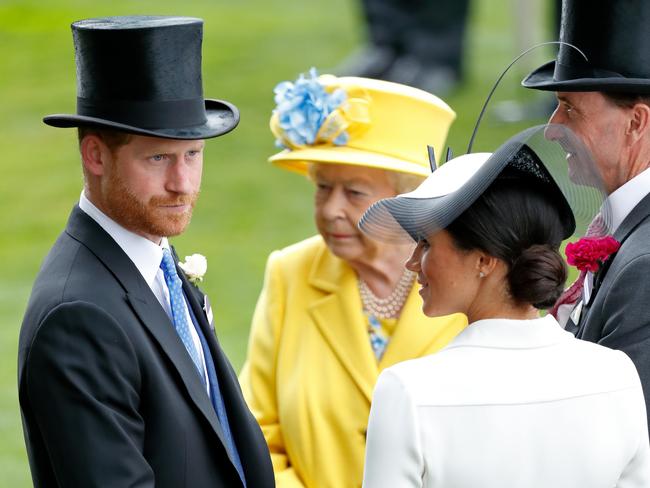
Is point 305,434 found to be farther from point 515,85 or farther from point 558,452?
point 515,85

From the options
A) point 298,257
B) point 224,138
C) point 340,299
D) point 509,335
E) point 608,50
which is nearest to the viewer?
point 509,335

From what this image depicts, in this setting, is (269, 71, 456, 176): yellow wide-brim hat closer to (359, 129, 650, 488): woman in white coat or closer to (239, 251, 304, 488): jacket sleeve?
(239, 251, 304, 488): jacket sleeve

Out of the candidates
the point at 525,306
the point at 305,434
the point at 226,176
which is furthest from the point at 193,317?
the point at 226,176

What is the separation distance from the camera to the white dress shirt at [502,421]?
255 centimetres

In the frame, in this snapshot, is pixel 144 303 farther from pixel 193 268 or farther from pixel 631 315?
pixel 631 315

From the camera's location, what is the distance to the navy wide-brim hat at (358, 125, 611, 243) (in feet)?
8.60

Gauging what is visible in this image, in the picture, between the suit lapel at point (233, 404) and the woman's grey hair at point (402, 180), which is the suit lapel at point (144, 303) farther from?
the woman's grey hair at point (402, 180)

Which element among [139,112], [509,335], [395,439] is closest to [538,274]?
[509,335]

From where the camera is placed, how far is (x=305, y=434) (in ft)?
12.9

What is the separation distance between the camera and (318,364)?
4.02 metres

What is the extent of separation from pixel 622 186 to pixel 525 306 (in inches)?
32.4

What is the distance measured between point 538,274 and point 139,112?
104 centimetres

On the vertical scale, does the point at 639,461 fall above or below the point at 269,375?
above

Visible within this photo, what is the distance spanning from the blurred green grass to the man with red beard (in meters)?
3.34
